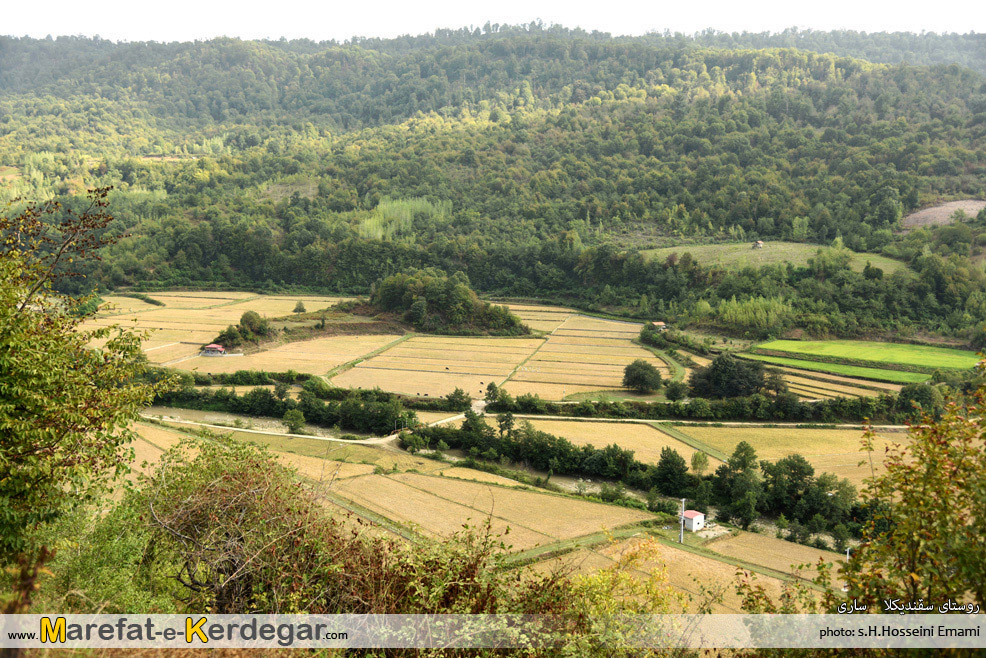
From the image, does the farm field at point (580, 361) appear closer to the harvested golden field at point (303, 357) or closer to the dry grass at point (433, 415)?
the dry grass at point (433, 415)

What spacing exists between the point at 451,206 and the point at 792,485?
7397 centimetres

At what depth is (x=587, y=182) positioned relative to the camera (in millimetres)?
92625

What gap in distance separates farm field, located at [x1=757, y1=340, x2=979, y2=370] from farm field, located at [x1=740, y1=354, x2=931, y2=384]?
4.42ft

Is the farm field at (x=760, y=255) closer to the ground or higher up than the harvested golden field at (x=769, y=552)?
higher up

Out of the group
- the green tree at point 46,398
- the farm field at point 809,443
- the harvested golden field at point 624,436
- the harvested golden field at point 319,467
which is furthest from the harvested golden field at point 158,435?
the farm field at point 809,443

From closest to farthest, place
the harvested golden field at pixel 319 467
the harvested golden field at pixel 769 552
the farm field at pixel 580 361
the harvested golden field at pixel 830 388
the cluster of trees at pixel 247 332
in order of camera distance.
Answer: the harvested golden field at pixel 769 552, the harvested golden field at pixel 319 467, the harvested golden field at pixel 830 388, the farm field at pixel 580 361, the cluster of trees at pixel 247 332

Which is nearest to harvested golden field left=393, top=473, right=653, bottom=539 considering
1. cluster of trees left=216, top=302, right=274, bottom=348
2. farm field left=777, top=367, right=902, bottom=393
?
farm field left=777, top=367, right=902, bottom=393

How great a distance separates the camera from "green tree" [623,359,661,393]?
38.2 m

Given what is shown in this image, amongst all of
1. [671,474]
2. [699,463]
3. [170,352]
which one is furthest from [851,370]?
[170,352]

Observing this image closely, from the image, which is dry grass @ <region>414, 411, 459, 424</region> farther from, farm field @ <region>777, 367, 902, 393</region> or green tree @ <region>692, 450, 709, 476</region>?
farm field @ <region>777, 367, 902, 393</region>

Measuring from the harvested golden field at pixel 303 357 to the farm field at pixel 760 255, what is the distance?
3227cm

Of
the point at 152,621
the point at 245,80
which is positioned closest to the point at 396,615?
the point at 152,621

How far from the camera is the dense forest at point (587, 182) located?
2310 inches

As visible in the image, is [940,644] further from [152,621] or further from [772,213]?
[772,213]
